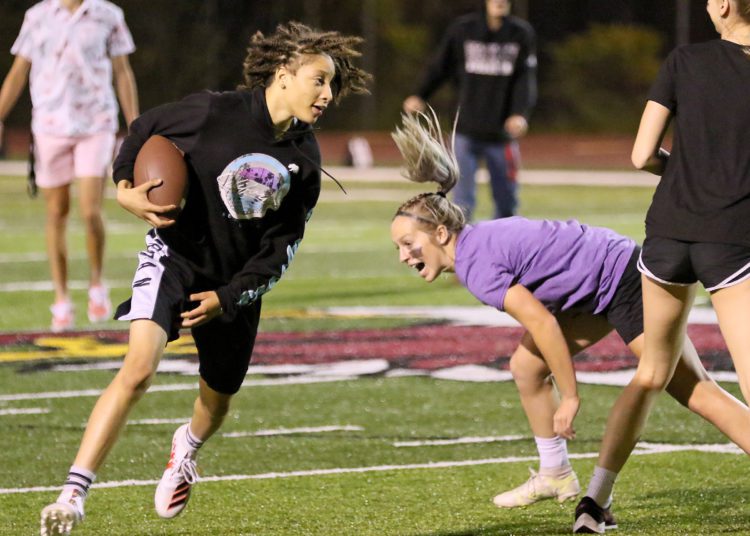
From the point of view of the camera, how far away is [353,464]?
6242mm

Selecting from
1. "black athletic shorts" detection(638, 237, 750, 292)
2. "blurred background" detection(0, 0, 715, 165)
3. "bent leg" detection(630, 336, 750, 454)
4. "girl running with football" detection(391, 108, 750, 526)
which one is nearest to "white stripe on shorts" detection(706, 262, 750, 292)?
"black athletic shorts" detection(638, 237, 750, 292)

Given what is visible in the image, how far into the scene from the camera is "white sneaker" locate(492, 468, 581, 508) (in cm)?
547

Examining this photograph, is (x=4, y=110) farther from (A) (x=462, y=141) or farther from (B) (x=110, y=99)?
(A) (x=462, y=141)

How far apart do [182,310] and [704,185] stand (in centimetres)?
168

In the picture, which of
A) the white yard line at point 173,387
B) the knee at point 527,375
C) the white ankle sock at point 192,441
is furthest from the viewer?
the white yard line at point 173,387

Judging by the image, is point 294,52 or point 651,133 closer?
point 651,133

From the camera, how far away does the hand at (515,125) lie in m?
12.2

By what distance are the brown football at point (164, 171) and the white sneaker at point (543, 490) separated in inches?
61.6

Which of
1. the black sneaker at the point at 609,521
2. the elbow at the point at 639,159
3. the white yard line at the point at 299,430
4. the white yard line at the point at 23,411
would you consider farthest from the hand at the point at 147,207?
the white yard line at the point at 23,411

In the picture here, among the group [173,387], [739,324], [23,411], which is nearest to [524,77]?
[173,387]

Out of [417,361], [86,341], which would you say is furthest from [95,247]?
[417,361]

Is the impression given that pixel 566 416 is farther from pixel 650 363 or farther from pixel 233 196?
pixel 233 196

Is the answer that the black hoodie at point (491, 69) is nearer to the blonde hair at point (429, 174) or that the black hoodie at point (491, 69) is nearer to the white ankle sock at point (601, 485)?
the blonde hair at point (429, 174)

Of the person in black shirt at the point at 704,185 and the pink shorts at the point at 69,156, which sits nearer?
the person in black shirt at the point at 704,185
